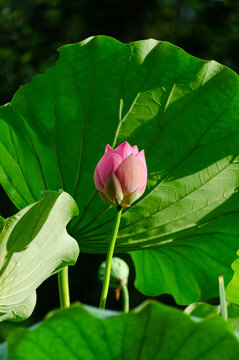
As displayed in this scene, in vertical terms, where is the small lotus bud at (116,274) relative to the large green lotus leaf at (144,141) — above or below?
below

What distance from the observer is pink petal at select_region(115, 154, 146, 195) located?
1.26 ft

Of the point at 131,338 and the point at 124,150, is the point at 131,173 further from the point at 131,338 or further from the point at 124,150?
the point at 131,338

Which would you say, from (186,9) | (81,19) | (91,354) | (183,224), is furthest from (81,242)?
(186,9)

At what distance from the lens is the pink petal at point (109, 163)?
0.39 metres

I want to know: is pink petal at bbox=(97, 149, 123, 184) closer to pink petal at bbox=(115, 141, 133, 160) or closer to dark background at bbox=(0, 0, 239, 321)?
pink petal at bbox=(115, 141, 133, 160)

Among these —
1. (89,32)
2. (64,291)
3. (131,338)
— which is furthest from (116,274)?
(89,32)

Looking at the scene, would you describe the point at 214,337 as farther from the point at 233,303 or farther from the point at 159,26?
the point at 159,26

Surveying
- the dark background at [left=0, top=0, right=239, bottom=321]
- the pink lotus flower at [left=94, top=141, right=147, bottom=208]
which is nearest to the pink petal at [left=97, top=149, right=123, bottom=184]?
the pink lotus flower at [left=94, top=141, right=147, bottom=208]

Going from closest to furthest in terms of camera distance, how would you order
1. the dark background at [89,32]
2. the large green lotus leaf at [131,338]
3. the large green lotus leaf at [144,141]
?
→ 1. the large green lotus leaf at [131,338]
2. the large green lotus leaf at [144,141]
3. the dark background at [89,32]

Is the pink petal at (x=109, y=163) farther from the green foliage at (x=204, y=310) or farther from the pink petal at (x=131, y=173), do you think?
the green foliage at (x=204, y=310)

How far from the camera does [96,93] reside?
500 millimetres

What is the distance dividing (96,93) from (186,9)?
17.3 feet

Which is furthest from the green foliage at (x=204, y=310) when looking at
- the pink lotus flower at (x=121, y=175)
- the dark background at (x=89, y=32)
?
the dark background at (x=89, y=32)

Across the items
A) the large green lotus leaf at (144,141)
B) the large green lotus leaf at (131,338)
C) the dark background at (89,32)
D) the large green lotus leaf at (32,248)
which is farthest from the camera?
the dark background at (89,32)
